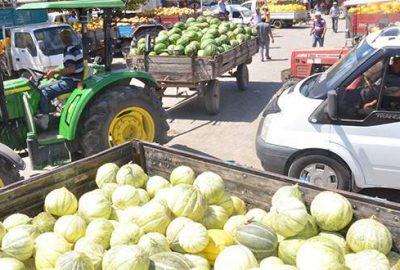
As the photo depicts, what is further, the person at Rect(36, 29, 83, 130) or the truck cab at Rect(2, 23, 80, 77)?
the truck cab at Rect(2, 23, 80, 77)

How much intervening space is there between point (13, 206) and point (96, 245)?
0.87 meters

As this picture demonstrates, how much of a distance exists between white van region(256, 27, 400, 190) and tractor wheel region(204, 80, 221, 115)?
3.91 m

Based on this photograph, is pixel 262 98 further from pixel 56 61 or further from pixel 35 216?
pixel 35 216

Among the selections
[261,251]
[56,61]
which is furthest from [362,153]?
[56,61]

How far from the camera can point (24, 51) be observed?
42.7ft

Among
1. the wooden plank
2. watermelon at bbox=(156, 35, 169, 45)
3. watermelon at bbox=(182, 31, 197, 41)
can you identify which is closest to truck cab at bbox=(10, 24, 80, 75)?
watermelon at bbox=(156, 35, 169, 45)

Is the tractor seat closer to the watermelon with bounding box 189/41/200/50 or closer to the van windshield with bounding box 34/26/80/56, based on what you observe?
the watermelon with bounding box 189/41/200/50

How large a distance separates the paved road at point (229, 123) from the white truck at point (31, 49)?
4.13 meters

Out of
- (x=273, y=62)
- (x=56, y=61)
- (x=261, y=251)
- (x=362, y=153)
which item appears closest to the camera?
(x=261, y=251)

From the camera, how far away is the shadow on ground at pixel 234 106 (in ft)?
31.0

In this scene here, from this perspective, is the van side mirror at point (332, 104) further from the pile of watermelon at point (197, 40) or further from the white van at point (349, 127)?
the pile of watermelon at point (197, 40)

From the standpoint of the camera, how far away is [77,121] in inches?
229

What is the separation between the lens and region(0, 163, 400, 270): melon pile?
2.29 m

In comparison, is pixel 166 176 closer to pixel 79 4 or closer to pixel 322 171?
pixel 322 171
